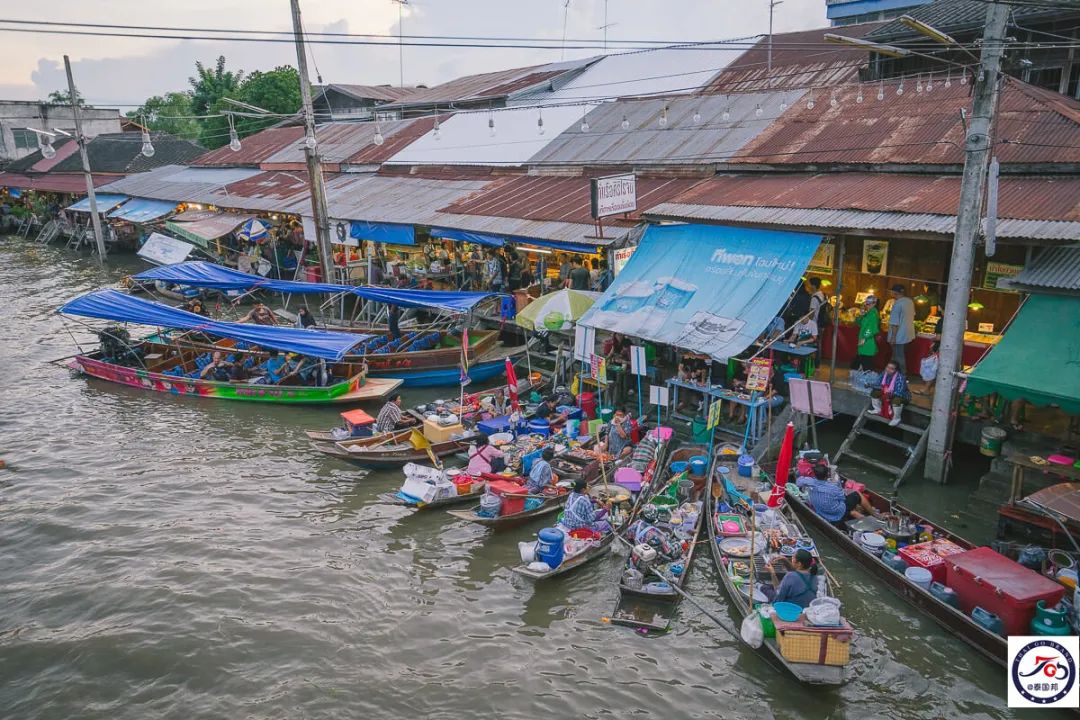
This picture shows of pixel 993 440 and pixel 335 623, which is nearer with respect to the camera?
pixel 335 623

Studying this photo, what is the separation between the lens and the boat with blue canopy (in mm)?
18625

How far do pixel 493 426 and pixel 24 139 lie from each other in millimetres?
68765

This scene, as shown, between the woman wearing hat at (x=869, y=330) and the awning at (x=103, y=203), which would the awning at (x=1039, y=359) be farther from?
the awning at (x=103, y=203)

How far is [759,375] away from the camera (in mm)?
14125

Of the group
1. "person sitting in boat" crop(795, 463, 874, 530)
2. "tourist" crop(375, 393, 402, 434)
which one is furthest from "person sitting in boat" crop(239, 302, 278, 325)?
"person sitting in boat" crop(795, 463, 874, 530)

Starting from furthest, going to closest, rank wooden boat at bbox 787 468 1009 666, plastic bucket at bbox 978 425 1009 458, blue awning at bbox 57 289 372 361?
blue awning at bbox 57 289 372 361 → plastic bucket at bbox 978 425 1009 458 → wooden boat at bbox 787 468 1009 666

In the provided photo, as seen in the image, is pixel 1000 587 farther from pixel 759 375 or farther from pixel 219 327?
A: pixel 219 327

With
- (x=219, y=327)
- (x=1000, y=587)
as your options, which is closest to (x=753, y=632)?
(x=1000, y=587)

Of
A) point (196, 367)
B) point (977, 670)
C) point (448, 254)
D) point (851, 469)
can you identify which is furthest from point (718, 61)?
point (977, 670)

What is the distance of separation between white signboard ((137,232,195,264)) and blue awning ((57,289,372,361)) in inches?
259

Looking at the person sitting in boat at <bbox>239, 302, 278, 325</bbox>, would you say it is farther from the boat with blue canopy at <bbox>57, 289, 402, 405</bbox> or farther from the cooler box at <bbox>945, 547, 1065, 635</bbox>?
the cooler box at <bbox>945, 547, 1065, 635</bbox>

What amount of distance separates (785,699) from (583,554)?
3589 millimetres

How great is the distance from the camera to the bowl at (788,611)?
8930 mm

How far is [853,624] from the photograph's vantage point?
32.6 ft
